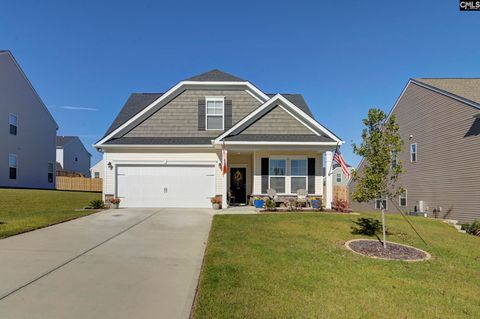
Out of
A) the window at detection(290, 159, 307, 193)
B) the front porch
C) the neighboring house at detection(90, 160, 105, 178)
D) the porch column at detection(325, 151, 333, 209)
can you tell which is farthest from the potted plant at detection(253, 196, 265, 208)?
the neighboring house at detection(90, 160, 105, 178)

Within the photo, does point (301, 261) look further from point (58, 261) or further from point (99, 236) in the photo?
Result: point (99, 236)

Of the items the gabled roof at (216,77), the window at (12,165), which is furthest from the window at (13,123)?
the gabled roof at (216,77)

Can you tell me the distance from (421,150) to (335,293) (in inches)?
665

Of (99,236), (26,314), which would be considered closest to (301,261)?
(26,314)

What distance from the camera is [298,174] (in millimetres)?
16062

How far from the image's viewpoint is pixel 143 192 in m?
16.2

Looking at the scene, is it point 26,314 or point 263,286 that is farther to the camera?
point 263,286

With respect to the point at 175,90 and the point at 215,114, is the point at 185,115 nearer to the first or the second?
the point at 175,90

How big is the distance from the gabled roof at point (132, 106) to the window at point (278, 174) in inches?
299

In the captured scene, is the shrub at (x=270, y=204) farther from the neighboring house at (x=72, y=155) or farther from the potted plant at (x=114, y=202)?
the neighboring house at (x=72, y=155)

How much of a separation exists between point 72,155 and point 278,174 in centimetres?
3489

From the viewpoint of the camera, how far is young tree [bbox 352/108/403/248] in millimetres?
8227

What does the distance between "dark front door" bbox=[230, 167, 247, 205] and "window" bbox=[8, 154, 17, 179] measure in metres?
16.4

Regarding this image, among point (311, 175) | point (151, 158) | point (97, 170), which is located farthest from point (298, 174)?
point (97, 170)
